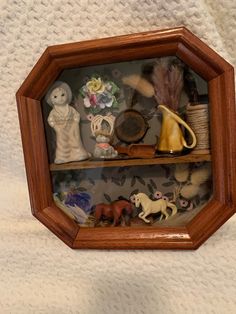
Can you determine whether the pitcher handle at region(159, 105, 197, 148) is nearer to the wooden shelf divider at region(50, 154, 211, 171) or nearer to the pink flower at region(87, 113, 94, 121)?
the wooden shelf divider at region(50, 154, 211, 171)

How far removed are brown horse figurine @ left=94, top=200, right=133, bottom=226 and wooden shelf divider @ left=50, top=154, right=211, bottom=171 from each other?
7 centimetres

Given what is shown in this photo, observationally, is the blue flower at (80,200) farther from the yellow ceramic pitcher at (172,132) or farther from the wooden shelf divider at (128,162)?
the yellow ceramic pitcher at (172,132)

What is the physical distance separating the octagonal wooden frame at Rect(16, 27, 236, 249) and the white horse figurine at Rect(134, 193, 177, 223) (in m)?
0.03

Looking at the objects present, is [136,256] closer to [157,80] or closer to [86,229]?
[86,229]

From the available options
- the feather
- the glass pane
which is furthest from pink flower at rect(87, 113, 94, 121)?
the feather

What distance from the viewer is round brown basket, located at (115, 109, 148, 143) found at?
561 millimetres

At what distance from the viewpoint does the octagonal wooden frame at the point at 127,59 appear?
0.51 meters

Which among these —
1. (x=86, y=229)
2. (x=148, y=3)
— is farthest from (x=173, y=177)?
(x=148, y=3)

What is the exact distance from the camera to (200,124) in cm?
54

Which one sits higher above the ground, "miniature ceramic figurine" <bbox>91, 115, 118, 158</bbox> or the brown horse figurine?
"miniature ceramic figurine" <bbox>91, 115, 118, 158</bbox>

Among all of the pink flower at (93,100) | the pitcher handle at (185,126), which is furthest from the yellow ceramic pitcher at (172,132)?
the pink flower at (93,100)

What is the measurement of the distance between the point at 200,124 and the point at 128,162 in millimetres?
129

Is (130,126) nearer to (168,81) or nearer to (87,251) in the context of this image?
(168,81)

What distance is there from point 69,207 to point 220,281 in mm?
280
